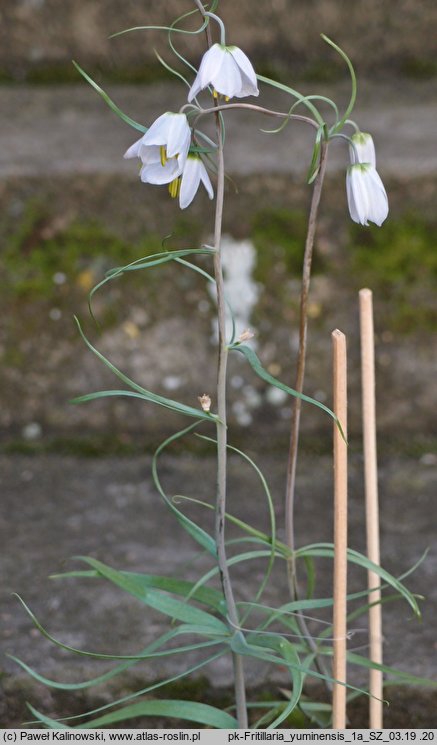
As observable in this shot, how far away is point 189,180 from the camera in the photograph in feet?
2.05

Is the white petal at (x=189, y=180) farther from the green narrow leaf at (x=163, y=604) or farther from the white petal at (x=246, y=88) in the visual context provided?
the green narrow leaf at (x=163, y=604)

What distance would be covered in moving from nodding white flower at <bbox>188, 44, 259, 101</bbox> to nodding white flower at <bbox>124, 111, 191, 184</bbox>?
21 mm

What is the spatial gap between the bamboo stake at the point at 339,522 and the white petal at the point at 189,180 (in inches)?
5.8

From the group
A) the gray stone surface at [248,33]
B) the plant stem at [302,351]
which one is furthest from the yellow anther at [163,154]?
the gray stone surface at [248,33]

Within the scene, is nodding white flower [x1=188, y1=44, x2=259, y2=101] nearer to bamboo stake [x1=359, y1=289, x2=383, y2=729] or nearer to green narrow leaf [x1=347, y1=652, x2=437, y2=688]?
bamboo stake [x1=359, y1=289, x2=383, y2=729]

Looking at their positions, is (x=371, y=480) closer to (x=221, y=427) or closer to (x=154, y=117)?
(x=221, y=427)

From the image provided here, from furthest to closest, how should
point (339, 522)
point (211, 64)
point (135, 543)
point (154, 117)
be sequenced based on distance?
point (154, 117)
point (135, 543)
point (339, 522)
point (211, 64)

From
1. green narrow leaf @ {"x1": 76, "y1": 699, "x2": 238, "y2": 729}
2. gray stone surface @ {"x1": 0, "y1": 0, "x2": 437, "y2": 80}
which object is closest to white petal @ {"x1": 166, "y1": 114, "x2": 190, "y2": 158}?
green narrow leaf @ {"x1": 76, "y1": 699, "x2": 238, "y2": 729}

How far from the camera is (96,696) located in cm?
85

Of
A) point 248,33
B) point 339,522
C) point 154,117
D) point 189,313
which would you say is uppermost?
point 248,33

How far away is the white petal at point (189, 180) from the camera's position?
2.03ft

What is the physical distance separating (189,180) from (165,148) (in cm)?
3

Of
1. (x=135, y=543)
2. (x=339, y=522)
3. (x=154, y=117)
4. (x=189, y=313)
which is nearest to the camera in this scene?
(x=339, y=522)

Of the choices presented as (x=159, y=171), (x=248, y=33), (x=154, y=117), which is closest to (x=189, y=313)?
(x=154, y=117)
